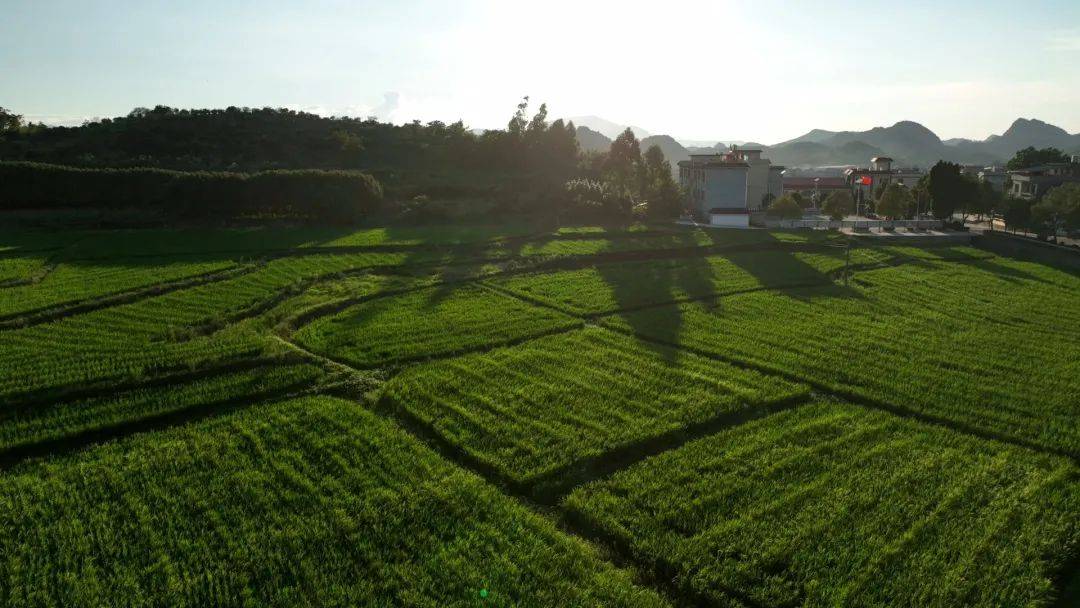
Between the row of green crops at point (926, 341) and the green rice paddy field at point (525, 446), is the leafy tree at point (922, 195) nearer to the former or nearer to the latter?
the row of green crops at point (926, 341)

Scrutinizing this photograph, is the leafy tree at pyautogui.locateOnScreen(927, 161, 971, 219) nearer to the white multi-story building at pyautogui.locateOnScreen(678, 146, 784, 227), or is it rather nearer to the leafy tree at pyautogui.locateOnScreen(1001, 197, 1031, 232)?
the leafy tree at pyautogui.locateOnScreen(1001, 197, 1031, 232)

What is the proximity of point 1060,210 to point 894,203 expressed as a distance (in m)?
12.4

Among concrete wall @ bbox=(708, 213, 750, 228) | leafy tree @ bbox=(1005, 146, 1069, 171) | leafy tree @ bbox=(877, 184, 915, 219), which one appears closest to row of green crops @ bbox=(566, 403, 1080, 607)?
concrete wall @ bbox=(708, 213, 750, 228)

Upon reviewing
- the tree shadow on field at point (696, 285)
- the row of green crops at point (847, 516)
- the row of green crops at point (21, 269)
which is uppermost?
the row of green crops at point (21, 269)

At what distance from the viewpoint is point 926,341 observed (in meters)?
24.3

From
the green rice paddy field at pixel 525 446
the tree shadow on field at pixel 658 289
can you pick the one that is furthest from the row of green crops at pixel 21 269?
the tree shadow on field at pixel 658 289

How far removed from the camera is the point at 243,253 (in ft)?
123

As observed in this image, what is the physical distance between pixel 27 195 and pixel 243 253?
20078 mm

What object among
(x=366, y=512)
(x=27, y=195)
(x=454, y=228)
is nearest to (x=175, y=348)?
(x=366, y=512)

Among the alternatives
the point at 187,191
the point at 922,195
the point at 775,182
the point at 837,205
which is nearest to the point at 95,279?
the point at 187,191

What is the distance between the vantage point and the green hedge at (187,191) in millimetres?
45219

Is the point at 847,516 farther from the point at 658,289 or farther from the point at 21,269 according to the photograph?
the point at 21,269

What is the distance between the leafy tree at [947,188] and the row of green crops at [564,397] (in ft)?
166

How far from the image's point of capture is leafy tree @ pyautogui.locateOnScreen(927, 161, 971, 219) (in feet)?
198
